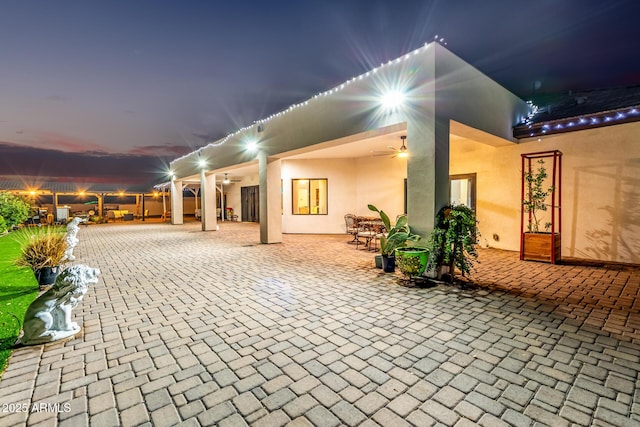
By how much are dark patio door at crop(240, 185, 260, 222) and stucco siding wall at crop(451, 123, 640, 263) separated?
12912 millimetres

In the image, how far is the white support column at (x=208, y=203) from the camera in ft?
44.3

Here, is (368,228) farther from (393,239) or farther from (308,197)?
(308,197)

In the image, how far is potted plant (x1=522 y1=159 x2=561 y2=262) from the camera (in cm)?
624

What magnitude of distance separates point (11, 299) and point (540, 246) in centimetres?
989

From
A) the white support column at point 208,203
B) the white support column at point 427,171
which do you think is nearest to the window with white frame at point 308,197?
the white support column at point 208,203

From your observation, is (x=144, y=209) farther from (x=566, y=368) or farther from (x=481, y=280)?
(x=566, y=368)

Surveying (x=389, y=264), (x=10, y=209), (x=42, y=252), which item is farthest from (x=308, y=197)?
(x=10, y=209)

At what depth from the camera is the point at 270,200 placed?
9.20 meters

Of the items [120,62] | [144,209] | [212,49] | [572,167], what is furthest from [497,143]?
[144,209]

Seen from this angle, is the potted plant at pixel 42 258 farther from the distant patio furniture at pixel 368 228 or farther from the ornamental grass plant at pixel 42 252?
the distant patio furniture at pixel 368 228

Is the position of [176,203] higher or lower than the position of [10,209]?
higher

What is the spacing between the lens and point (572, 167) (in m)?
6.57

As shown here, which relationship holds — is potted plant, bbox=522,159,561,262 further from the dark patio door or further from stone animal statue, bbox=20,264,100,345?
the dark patio door

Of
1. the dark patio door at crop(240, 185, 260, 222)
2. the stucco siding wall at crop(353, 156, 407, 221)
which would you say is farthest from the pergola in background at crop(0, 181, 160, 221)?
the stucco siding wall at crop(353, 156, 407, 221)
